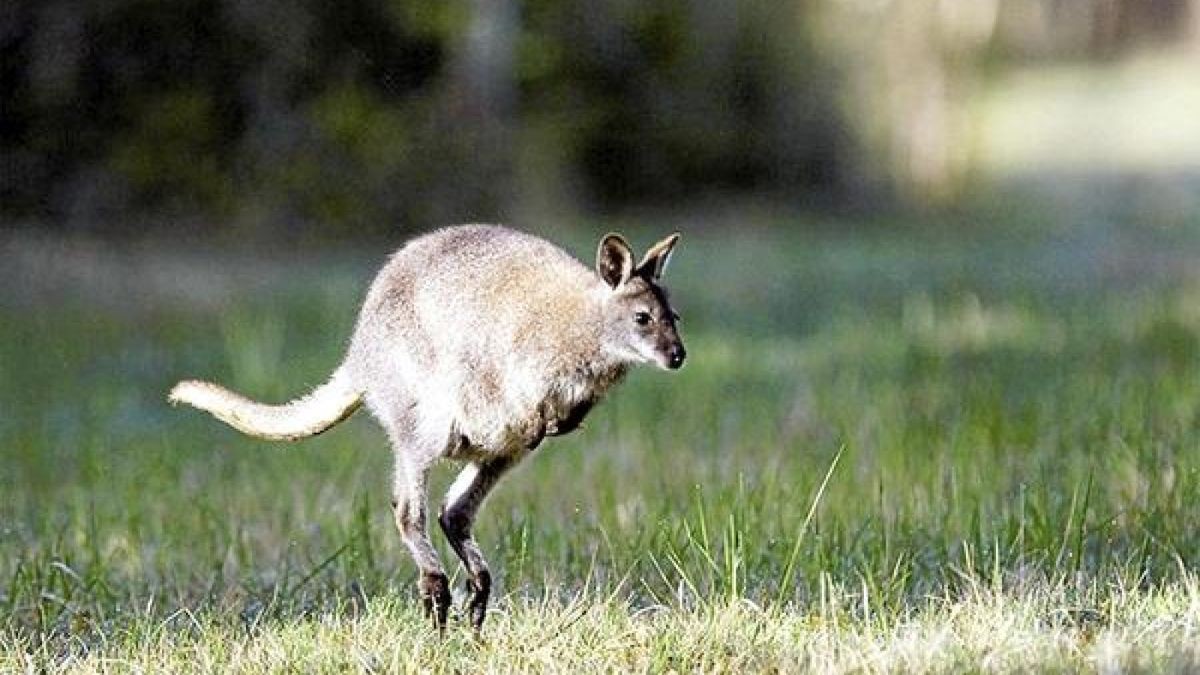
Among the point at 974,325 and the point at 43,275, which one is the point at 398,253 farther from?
the point at 43,275

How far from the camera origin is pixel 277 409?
5484 mm

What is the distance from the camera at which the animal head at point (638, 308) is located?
4863mm

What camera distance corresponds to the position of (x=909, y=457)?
725cm

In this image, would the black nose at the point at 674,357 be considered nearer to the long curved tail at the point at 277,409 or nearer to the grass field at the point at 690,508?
the grass field at the point at 690,508

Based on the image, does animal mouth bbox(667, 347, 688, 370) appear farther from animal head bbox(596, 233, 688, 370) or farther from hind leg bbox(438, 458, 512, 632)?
hind leg bbox(438, 458, 512, 632)

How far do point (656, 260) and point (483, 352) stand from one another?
46 cm

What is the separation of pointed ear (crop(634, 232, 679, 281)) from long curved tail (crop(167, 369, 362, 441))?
87cm

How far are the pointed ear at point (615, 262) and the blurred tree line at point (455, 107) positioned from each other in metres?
10.5

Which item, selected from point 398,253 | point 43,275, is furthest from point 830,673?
point 43,275

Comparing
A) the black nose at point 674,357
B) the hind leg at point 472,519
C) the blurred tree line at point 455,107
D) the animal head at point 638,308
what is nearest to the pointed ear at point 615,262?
the animal head at point 638,308

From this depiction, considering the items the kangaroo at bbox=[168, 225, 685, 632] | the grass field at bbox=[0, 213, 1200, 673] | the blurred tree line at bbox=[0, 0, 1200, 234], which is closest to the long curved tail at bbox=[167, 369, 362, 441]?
the kangaroo at bbox=[168, 225, 685, 632]

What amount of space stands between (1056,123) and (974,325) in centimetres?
2232

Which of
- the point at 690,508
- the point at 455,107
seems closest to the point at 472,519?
the point at 690,508

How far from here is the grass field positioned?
4836 millimetres
